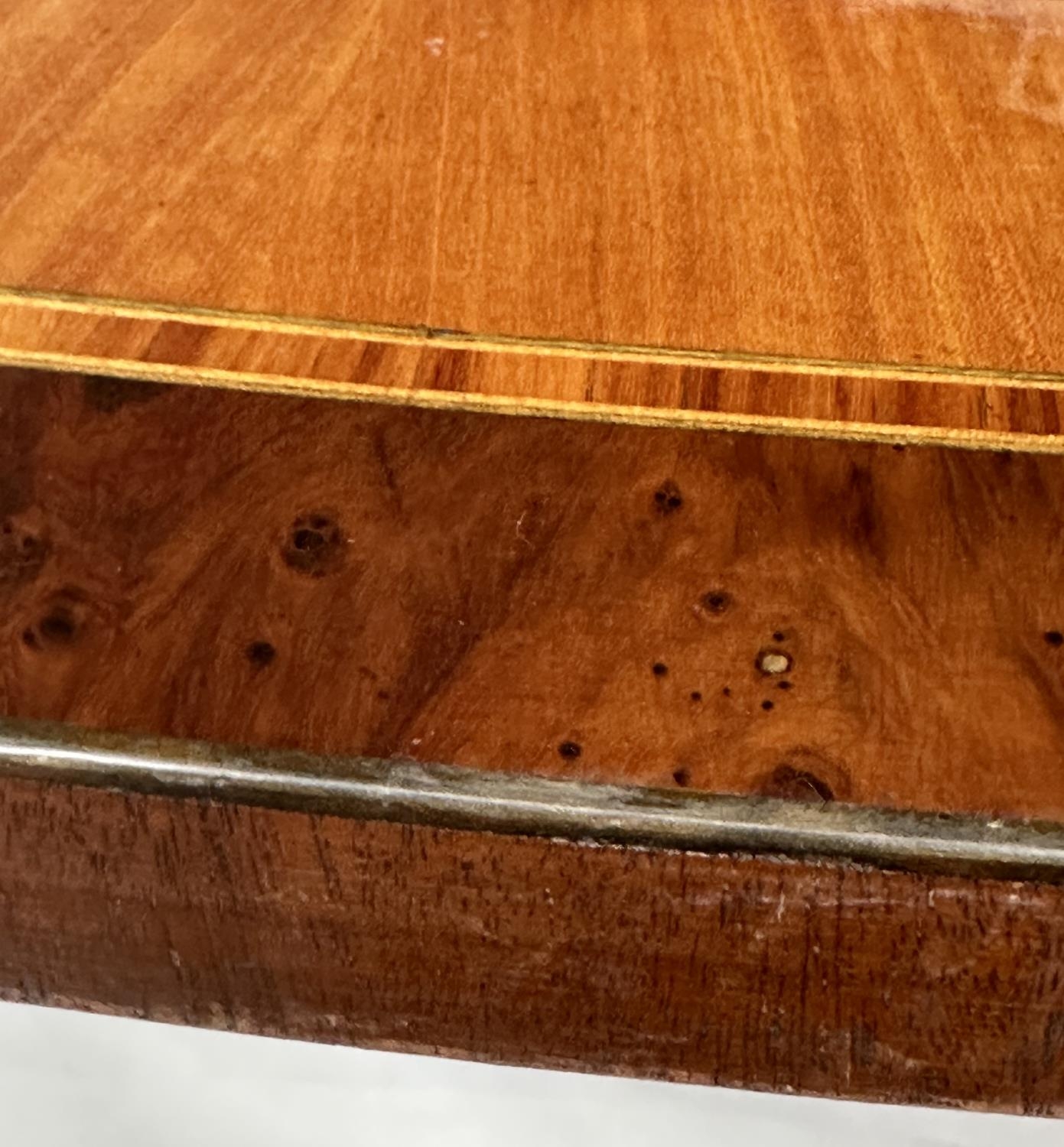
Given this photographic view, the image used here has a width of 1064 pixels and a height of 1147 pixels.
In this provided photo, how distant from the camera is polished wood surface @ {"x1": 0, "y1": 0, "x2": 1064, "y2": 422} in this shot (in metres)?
0.60

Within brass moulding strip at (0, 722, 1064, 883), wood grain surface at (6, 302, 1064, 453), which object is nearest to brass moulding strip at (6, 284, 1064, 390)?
wood grain surface at (6, 302, 1064, 453)

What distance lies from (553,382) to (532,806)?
19 cm

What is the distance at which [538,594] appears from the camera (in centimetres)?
49

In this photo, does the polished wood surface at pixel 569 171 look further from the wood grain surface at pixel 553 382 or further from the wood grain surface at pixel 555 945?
the wood grain surface at pixel 555 945

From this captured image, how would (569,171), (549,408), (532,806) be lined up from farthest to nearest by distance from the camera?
(569,171) → (549,408) → (532,806)

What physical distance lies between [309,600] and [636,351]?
→ 178 mm

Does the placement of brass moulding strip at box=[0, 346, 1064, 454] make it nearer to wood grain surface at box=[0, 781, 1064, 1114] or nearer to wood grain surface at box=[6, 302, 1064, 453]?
wood grain surface at box=[6, 302, 1064, 453]

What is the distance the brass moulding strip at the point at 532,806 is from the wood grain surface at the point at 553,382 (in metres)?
0.17

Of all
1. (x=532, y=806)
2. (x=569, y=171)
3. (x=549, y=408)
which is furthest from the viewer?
(x=569, y=171)

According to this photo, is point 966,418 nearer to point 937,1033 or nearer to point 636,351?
point 636,351

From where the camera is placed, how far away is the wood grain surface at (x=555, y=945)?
440 millimetres

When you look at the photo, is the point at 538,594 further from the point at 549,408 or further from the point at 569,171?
the point at 569,171

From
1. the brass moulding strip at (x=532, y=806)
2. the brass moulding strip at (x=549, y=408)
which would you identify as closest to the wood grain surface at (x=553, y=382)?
the brass moulding strip at (x=549, y=408)

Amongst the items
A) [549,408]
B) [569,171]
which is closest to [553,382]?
[549,408]
